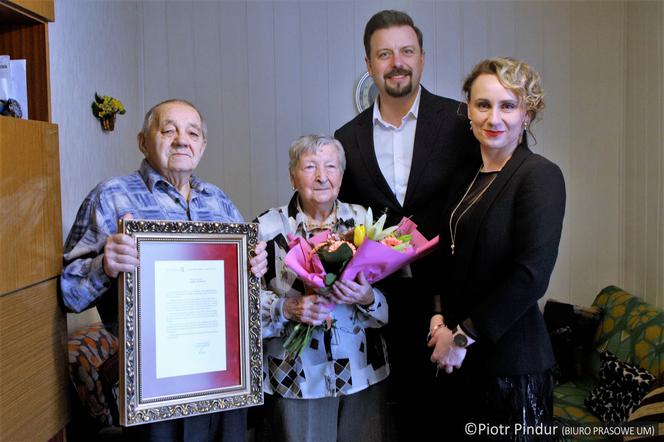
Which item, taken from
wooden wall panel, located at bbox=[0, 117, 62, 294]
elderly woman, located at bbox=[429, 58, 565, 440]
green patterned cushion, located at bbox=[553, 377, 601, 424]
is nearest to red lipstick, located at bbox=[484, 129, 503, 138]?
elderly woman, located at bbox=[429, 58, 565, 440]

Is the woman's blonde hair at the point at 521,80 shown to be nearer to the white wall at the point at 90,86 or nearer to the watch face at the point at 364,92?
the white wall at the point at 90,86

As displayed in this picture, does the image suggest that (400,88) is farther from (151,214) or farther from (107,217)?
(107,217)

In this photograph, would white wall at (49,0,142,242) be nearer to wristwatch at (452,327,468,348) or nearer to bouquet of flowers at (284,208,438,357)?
bouquet of flowers at (284,208,438,357)

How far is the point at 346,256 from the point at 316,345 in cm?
40

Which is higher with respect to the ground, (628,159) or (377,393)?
(628,159)

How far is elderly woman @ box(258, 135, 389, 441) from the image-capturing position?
204 cm

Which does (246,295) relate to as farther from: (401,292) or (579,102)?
(579,102)

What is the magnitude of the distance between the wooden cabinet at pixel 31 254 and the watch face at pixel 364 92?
2749mm

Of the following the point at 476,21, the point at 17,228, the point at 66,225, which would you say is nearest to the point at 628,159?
the point at 476,21

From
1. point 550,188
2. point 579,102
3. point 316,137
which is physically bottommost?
point 550,188

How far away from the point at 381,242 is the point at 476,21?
2909mm

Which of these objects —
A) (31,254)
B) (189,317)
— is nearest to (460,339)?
(189,317)

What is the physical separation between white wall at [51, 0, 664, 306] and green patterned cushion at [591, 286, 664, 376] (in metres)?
0.58

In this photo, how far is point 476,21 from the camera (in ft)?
13.9
